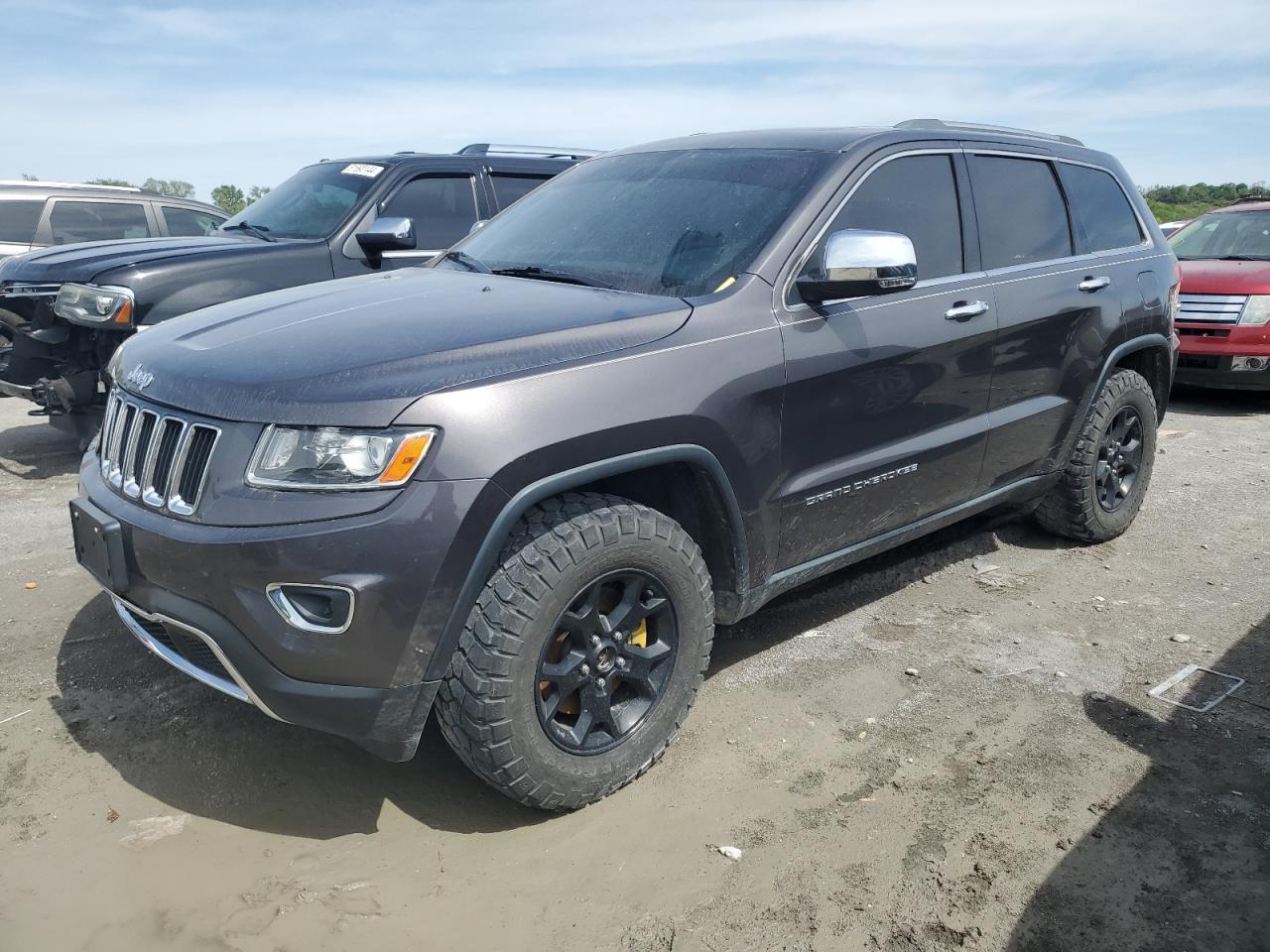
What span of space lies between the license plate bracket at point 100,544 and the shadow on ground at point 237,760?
2.04 ft

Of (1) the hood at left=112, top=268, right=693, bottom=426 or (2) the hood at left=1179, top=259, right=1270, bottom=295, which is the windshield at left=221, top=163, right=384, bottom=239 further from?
(2) the hood at left=1179, top=259, right=1270, bottom=295

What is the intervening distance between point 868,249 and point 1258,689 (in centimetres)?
214

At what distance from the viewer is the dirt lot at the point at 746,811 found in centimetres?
250

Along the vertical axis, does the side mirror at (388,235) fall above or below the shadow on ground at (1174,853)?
above

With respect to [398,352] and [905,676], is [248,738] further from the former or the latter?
[905,676]

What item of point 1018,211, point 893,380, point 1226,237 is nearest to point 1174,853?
point 893,380

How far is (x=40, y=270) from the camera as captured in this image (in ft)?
20.0

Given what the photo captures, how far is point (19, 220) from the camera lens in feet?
33.0

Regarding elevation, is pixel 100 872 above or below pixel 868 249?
below

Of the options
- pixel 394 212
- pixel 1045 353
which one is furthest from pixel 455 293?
pixel 394 212

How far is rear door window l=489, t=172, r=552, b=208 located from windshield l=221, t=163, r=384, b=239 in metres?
0.81

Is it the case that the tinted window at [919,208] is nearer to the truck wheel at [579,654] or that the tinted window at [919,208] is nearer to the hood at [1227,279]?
the truck wheel at [579,654]

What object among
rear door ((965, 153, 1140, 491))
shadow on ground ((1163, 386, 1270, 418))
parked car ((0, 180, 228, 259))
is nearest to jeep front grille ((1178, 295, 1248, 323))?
shadow on ground ((1163, 386, 1270, 418))

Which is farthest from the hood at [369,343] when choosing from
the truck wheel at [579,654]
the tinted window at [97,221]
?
the tinted window at [97,221]
